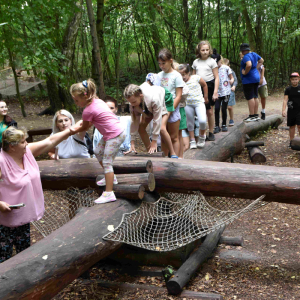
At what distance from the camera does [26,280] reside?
221 centimetres

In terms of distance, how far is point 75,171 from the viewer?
387 cm

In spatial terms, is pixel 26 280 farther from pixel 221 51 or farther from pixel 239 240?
pixel 221 51

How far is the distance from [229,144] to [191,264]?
11.4 feet

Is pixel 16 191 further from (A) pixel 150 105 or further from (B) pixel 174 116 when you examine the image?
(B) pixel 174 116

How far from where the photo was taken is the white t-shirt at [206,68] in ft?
19.0

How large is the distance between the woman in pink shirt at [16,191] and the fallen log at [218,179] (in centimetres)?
95

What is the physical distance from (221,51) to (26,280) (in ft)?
50.4

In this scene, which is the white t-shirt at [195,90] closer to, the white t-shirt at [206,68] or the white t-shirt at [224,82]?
the white t-shirt at [206,68]

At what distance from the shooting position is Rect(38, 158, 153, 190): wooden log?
374cm

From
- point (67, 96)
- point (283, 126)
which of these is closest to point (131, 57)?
point (67, 96)

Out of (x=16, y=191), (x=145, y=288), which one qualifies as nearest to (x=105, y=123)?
(x=16, y=191)

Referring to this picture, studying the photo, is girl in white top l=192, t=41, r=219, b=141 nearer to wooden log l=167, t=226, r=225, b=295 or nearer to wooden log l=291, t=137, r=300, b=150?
wooden log l=291, t=137, r=300, b=150

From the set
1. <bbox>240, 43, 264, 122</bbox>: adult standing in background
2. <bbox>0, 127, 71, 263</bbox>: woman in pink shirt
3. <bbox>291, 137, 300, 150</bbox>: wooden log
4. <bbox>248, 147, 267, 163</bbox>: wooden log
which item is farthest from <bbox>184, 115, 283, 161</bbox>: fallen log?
<bbox>0, 127, 71, 263</bbox>: woman in pink shirt

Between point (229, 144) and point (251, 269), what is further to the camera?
point (229, 144)
